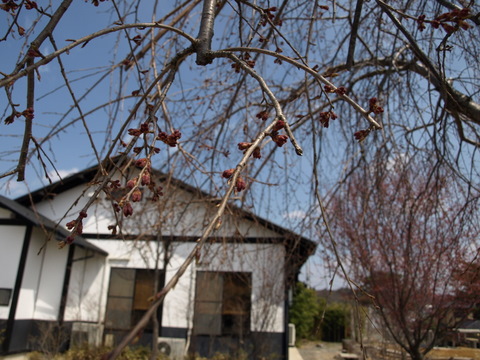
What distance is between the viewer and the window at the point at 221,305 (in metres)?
10.4

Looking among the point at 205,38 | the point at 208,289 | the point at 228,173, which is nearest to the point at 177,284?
the point at 208,289

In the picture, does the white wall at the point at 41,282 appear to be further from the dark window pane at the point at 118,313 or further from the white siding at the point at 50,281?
the dark window pane at the point at 118,313

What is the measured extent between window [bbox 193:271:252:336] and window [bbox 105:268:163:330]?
45.5 inches

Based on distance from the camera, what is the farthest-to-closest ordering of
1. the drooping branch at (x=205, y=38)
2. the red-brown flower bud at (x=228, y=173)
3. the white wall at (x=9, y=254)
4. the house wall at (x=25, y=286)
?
the white wall at (x=9, y=254) → the house wall at (x=25, y=286) → the drooping branch at (x=205, y=38) → the red-brown flower bud at (x=228, y=173)

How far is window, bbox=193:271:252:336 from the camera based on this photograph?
410 inches

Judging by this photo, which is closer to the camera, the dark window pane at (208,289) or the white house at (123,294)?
the white house at (123,294)

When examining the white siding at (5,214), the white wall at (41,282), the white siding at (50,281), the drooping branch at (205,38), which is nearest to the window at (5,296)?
the white wall at (41,282)

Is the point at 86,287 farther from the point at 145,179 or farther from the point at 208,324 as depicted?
the point at 145,179

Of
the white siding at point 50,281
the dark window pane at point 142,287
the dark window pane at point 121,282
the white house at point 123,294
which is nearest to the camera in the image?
the white house at point 123,294

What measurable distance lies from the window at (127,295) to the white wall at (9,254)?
2.56 metres

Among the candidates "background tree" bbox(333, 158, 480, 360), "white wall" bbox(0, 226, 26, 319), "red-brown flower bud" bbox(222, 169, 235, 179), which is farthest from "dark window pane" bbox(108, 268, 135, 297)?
"red-brown flower bud" bbox(222, 169, 235, 179)

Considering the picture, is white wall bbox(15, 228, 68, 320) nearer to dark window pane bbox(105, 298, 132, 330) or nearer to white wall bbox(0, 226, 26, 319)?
white wall bbox(0, 226, 26, 319)

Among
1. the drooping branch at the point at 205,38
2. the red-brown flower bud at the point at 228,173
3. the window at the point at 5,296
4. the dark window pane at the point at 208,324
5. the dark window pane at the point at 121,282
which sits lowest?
the dark window pane at the point at 208,324

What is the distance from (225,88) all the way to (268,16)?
1.97m
